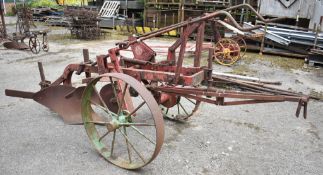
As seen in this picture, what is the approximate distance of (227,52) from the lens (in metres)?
8.37

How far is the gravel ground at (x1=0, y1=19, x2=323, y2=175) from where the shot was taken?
10.6 feet

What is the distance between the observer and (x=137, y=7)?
52.2 feet

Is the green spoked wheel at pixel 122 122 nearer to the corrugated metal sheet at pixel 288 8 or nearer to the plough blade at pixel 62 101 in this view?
the plough blade at pixel 62 101

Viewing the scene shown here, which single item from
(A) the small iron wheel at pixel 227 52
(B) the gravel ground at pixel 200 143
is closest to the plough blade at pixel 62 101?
(B) the gravel ground at pixel 200 143

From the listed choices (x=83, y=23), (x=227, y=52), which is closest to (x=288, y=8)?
(x=227, y=52)

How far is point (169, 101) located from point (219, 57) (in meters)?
4.91

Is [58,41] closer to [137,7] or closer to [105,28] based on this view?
[105,28]

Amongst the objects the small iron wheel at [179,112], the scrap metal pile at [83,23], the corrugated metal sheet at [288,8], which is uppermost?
the corrugated metal sheet at [288,8]

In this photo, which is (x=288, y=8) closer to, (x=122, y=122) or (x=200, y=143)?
(x=200, y=143)

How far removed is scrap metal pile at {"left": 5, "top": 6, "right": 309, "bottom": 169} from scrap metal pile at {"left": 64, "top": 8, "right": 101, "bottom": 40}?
8.38m

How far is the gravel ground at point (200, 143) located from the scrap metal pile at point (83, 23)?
705cm

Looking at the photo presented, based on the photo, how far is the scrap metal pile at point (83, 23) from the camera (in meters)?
12.2

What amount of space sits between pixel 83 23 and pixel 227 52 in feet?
21.7

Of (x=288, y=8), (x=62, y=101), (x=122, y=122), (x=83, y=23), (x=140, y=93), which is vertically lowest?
(x=62, y=101)
